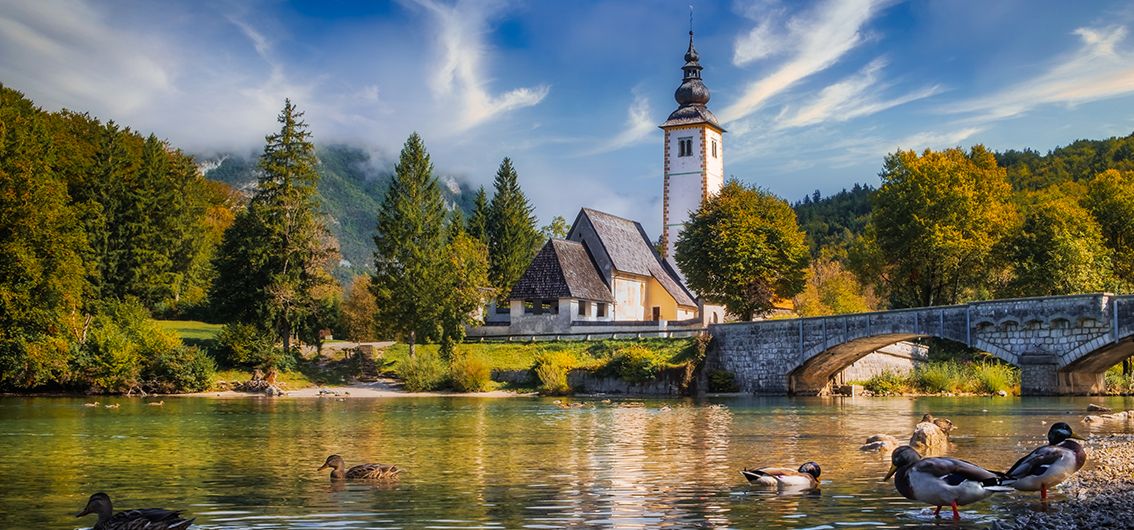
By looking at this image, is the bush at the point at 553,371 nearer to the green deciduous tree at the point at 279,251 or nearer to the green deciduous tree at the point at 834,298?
the green deciduous tree at the point at 279,251

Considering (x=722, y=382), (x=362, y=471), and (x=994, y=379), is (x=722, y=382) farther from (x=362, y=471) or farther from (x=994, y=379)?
(x=362, y=471)

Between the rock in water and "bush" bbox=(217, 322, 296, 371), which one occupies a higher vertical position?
"bush" bbox=(217, 322, 296, 371)

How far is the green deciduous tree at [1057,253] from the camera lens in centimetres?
5778

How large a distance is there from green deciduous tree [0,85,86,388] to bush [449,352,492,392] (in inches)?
723

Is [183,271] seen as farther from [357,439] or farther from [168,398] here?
[357,439]

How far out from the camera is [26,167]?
4481cm

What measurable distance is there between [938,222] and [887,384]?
12.7 meters

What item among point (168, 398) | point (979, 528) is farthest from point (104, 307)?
point (979, 528)

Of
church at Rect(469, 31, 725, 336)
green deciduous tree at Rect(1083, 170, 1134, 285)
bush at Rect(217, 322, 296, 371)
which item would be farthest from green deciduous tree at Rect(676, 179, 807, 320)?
bush at Rect(217, 322, 296, 371)

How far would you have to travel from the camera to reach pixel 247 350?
56.1m

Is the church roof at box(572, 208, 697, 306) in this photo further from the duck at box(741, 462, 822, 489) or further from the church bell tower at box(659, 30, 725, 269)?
the duck at box(741, 462, 822, 489)

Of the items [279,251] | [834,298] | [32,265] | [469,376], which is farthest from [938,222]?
[32,265]

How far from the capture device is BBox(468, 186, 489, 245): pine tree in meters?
88.8

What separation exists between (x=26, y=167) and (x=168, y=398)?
38.3 feet
